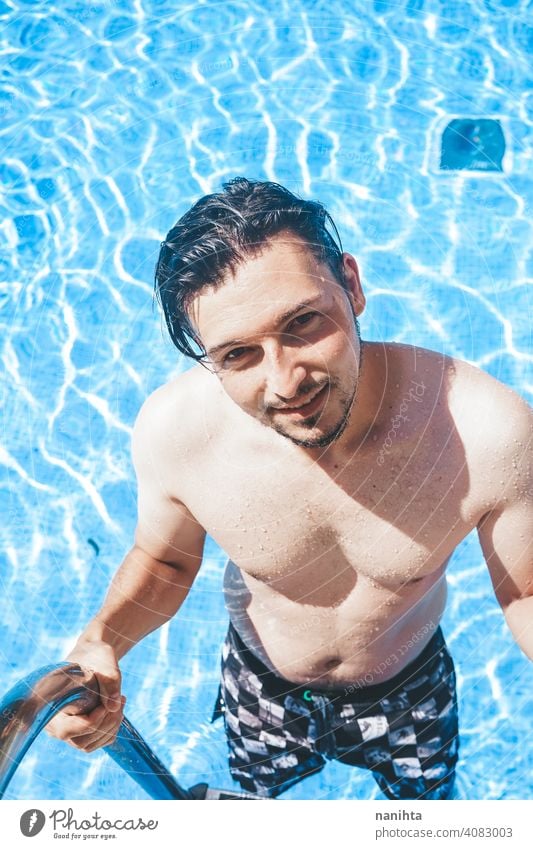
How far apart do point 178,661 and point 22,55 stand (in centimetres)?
180

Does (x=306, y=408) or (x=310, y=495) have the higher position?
(x=306, y=408)

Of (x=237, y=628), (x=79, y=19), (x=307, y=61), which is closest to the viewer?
(x=237, y=628)

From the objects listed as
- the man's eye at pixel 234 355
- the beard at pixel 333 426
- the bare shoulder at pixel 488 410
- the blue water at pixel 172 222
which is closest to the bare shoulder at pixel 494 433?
the bare shoulder at pixel 488 410

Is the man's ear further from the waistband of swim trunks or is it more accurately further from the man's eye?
the waistband of swim trunks

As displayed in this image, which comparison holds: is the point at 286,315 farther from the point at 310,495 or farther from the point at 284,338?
the point at 310,495

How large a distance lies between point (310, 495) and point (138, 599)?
0.31 metres

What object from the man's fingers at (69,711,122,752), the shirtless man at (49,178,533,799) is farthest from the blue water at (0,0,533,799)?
the man's fingers at (69,711,122,752)

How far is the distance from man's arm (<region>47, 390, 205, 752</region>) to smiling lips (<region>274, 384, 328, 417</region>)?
0.24m

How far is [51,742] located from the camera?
5.87ft

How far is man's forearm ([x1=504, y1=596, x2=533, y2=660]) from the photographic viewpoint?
109 cm

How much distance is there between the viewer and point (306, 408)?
37.4 inches

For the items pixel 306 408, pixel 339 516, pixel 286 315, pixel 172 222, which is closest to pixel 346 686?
pixel 339 516
